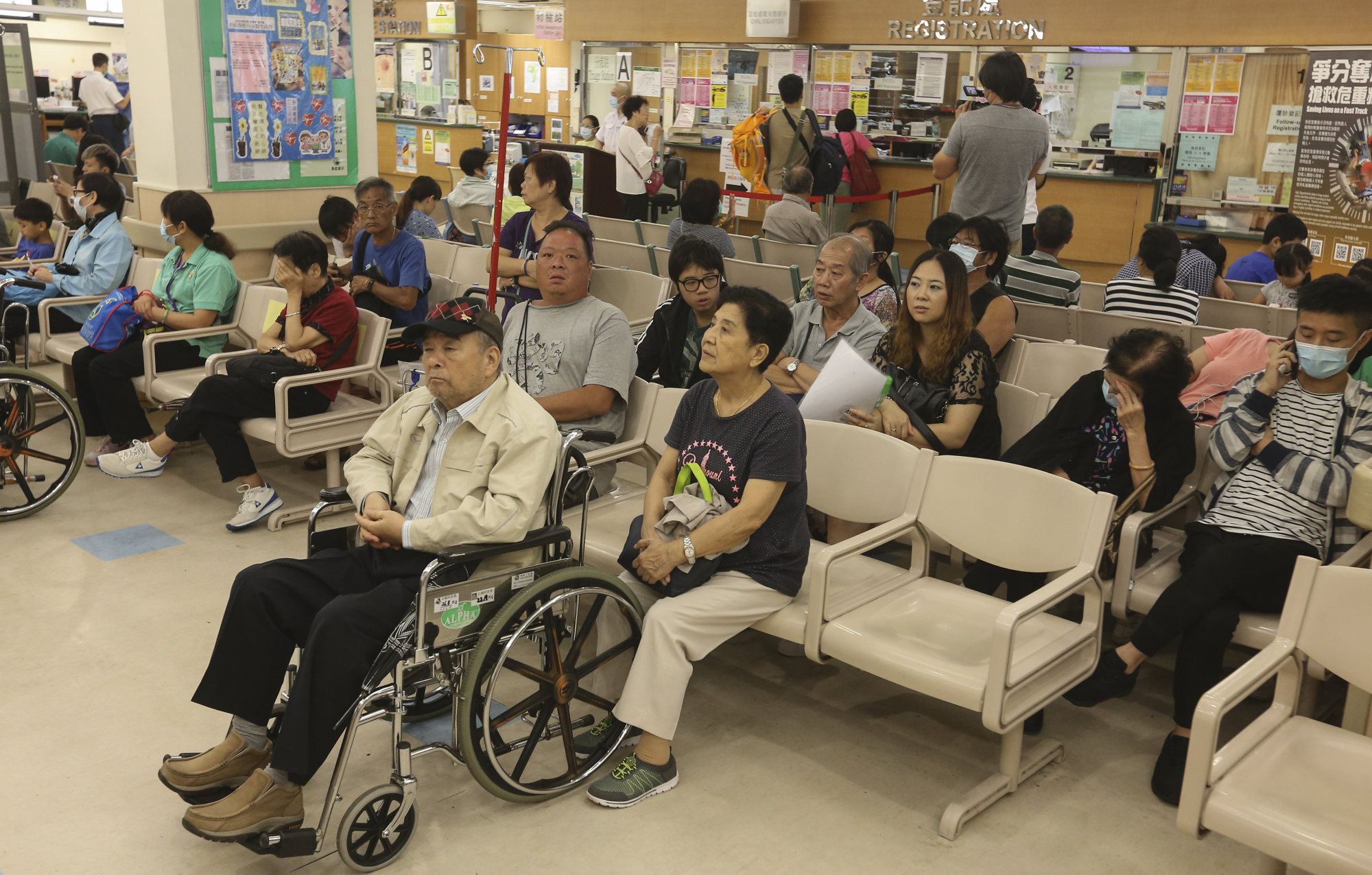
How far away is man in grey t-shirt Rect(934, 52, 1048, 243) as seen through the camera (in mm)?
5453

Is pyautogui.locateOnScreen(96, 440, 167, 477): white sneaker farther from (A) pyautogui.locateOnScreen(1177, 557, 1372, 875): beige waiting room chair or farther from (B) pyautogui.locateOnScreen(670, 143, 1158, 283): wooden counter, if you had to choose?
(B) pyautogui.locateOnScreen(670, 143, 1158, 283): wooden counter

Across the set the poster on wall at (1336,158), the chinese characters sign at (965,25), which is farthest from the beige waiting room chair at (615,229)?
the poster on wall at (1336,158)

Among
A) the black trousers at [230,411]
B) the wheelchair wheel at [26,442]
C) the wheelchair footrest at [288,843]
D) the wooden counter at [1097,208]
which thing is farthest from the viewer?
the wooden counter at [1097,208]

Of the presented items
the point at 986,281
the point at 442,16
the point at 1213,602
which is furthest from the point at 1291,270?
the point at 442,16

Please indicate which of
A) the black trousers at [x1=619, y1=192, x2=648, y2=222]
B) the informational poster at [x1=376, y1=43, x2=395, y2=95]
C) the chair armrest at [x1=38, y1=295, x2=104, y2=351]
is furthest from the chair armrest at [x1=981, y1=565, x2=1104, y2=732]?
the informational poster at [x1=376, y1=43, x2=395, y2=95]

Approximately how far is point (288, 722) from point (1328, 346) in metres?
2.69

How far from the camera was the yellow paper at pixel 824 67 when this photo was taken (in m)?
10.6

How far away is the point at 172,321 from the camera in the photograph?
502 centimetres

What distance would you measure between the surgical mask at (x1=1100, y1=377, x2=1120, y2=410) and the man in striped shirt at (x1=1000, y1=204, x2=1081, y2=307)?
1783mm

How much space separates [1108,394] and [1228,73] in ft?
21.0

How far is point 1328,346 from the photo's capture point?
9.68ft

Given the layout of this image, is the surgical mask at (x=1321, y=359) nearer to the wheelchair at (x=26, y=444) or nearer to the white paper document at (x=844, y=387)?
the white paper document at (x=844, y=387)

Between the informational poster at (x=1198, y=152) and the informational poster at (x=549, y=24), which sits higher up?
the informational poster at (x=549, y=24)

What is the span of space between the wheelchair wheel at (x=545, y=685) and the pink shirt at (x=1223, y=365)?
7.23 feet
